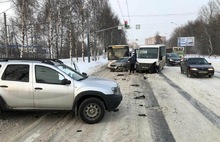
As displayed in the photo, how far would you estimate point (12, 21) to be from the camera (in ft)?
147

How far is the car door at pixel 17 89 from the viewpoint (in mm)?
7836

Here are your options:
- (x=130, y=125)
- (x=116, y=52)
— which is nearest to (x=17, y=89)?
(x=130, y=125)

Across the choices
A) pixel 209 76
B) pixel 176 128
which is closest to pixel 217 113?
pixel 176 128

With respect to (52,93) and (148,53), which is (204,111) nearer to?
(52,93)

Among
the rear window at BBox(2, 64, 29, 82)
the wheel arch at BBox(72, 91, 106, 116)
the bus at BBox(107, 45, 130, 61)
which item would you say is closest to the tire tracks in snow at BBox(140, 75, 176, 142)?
the wheel arch at BBox(72, 91, 106, 116)

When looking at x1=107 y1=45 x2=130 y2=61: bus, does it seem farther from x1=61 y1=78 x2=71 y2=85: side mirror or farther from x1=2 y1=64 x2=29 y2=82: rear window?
x1=61 y1=78 x2=71 y2=85: side mirror

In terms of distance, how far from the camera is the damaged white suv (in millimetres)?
7816

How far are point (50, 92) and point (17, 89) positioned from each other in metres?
0.87

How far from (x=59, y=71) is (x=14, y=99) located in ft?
4.45

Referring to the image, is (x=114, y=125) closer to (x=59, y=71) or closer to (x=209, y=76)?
(x=59, y=71)

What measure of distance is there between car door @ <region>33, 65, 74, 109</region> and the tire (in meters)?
0.35

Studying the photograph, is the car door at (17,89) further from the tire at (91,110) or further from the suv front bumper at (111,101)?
the suv front bumper at (111,101)

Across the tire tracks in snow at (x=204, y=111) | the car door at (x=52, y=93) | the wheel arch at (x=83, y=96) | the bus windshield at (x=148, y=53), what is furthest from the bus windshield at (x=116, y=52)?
the car door at (x=52, y=93)

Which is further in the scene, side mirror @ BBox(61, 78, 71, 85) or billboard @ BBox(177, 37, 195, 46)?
billboard @ BBox(177, 37, 195, 46)
